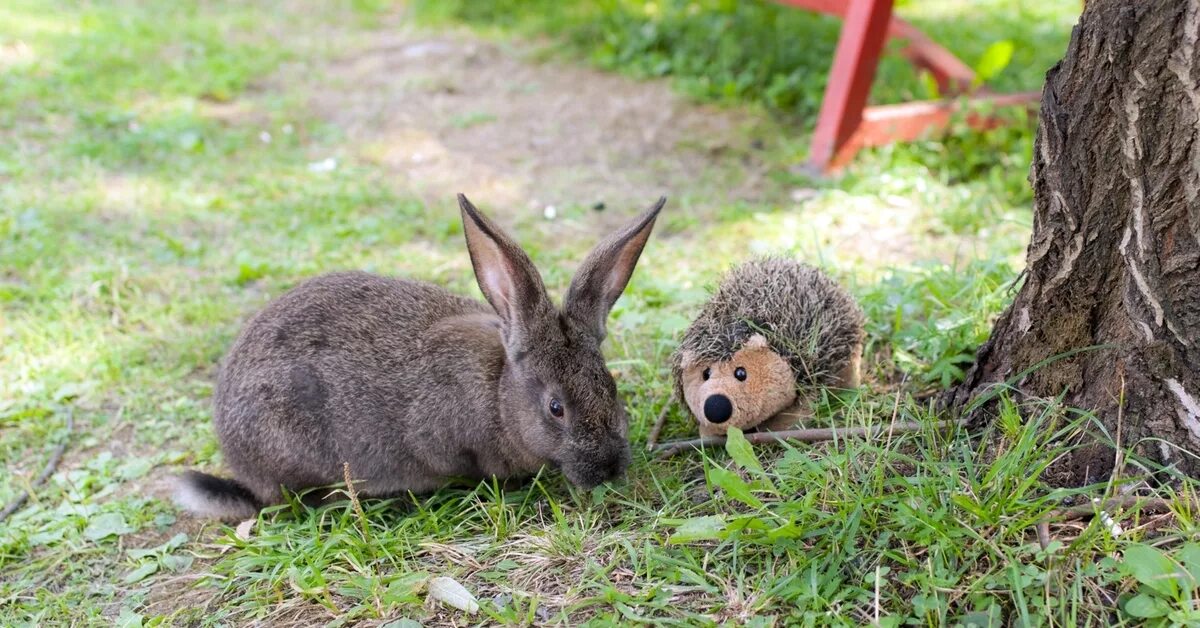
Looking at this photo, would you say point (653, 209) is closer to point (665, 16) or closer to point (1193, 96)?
point (1193, 96)

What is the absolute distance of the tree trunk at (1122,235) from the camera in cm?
218

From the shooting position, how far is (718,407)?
284cm

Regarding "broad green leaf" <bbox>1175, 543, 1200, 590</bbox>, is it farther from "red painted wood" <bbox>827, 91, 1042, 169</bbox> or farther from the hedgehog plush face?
"red painted wood" <bbox>827, 91, 1042, 169</bbox>

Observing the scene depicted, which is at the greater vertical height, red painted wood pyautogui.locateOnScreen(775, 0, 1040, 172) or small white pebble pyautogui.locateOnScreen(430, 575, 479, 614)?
red painted wood pyautogui.locateOnScreen(775, 0, 1040, 172)

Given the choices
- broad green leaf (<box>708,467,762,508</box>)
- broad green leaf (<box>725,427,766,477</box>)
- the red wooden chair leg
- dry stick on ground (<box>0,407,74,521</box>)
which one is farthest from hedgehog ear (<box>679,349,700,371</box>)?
the red wooden chair leg

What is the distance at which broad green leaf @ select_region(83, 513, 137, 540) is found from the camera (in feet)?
10.2

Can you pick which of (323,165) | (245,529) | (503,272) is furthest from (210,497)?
(323,165)

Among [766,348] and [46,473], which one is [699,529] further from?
[46,473]

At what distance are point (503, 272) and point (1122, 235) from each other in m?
1.66

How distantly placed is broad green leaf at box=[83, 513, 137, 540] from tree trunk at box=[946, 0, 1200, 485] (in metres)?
2.75


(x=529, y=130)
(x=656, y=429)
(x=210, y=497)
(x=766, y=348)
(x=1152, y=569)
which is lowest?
(x=210, y=497)

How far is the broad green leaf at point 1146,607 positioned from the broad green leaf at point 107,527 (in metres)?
2.84

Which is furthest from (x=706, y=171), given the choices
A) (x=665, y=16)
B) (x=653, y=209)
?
(x=653, y=209)

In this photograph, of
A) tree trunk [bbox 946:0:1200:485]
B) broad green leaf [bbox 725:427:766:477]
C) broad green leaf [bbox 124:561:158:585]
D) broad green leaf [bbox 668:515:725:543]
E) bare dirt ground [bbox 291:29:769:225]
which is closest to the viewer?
tree trunk [bbox 946:0:1200:485]
